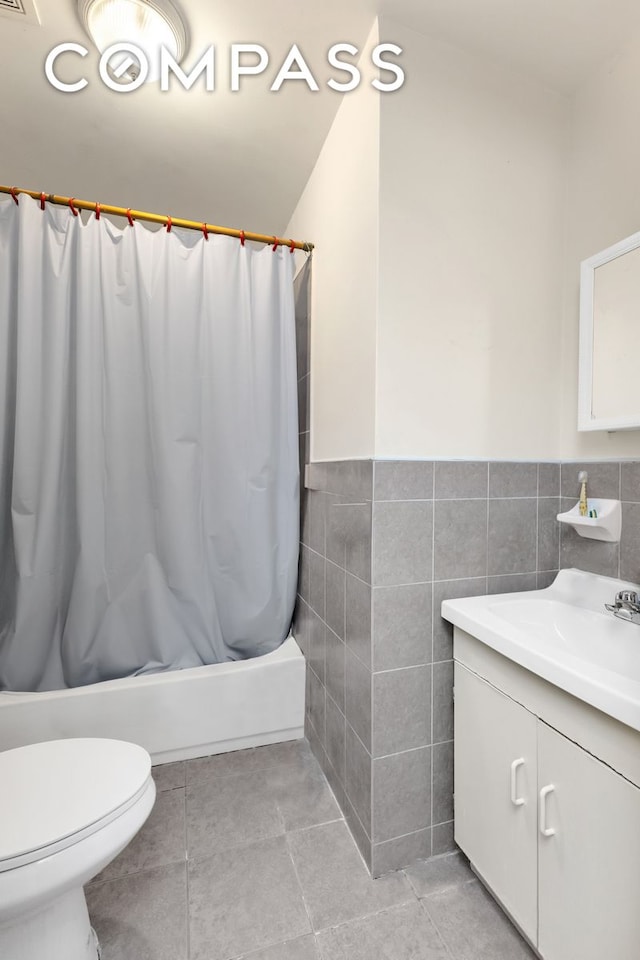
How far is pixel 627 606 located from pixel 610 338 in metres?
0.76

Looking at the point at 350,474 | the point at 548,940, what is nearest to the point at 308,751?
the point at 548,940

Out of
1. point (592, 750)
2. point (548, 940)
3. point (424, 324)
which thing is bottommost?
point (548, 940)

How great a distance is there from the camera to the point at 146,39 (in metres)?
1.26

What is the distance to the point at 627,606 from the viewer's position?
111cm

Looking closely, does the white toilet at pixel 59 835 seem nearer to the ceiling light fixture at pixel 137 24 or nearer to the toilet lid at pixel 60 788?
the toilet lid at pixel 60 788

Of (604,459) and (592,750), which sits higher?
(604,459)

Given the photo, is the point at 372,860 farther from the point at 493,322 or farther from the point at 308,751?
the point at 493,322

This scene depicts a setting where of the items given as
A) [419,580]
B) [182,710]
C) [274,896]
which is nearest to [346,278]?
[419,580]

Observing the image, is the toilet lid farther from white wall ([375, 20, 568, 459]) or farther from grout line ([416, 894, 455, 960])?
white wall ([375, 20, 568, 459])

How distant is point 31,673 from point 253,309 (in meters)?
1.70

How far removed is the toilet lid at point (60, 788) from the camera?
0.88 m

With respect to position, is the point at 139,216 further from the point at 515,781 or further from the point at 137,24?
the point at 515,781

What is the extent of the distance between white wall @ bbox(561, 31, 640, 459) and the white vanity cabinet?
0.76 metres

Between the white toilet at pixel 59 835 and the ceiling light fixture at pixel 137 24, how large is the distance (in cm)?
Result: 201
